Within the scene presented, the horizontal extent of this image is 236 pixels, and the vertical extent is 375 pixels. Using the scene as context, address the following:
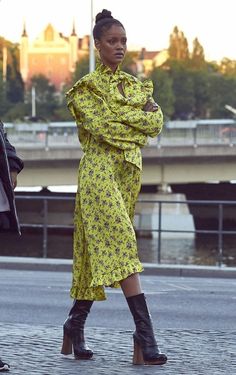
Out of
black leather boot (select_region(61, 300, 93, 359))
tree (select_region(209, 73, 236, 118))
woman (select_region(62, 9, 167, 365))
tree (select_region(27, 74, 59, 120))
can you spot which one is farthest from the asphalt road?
tree (select_region(27, 74, 59, 120))

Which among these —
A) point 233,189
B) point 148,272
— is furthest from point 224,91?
point 148,272

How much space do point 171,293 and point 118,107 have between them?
6.18 m

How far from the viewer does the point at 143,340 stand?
707 cm

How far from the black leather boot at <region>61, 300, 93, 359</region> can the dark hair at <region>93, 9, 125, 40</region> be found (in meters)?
1.36

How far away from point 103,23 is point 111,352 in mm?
1670

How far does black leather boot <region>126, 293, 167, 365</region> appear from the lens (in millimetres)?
7023

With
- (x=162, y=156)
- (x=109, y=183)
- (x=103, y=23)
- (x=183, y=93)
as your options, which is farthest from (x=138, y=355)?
(x=183, y=93)

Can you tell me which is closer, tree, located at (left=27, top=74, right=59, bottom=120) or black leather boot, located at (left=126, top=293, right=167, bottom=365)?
black leather boot, located at (left=126, top=293, right=167, bottom=365)

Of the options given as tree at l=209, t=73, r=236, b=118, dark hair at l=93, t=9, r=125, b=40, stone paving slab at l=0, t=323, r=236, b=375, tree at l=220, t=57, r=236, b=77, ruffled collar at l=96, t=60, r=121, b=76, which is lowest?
tree at l=209, t=73, r=236, b=118

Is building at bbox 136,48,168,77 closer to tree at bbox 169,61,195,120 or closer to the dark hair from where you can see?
tree at bbox 169,61,195,120

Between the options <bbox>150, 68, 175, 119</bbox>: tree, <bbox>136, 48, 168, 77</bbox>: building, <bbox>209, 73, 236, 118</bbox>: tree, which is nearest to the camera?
<bbox>150, 68, 175, 119</bbox>: tree

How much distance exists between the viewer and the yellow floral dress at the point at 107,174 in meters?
7.14

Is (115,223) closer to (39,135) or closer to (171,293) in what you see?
(171,293)

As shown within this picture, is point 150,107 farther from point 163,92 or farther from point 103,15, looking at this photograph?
point 163,92
